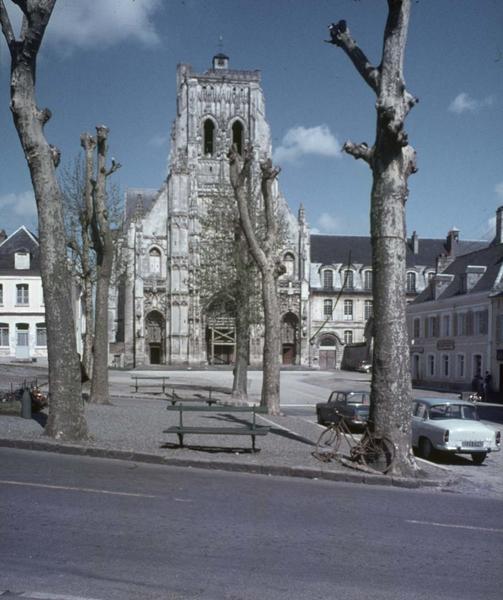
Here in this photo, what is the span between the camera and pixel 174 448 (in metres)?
12.7

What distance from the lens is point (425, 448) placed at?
50.1 feet

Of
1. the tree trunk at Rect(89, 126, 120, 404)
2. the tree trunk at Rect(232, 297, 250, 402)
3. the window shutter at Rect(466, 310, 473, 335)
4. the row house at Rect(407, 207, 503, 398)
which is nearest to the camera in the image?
the tree trunk at Rect(89, 126, 120, 404)

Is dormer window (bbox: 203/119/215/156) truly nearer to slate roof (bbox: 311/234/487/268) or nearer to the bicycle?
slate roof (bbox: 311/234/487/268)

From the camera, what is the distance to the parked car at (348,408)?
19.1 meters

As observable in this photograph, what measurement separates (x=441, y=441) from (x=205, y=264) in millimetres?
18287

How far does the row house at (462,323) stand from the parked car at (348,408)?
792 inches

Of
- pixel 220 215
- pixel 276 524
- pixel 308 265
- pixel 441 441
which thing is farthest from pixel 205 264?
pixel 308 265

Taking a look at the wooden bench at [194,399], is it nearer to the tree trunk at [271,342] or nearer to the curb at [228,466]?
the tree trunk at [271,342]

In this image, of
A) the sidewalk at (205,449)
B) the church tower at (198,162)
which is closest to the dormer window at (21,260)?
the church tower at (198,162)

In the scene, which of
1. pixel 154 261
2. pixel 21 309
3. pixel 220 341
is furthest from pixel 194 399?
pixel 154 261

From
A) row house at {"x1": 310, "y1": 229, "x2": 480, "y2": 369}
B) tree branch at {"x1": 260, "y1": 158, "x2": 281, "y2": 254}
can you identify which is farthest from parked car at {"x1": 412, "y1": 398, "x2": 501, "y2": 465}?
row house at {"x1": 310, "y1": 229, "x2": 480, "y2": 369}

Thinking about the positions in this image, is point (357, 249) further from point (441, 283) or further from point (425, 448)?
point (425, 448)

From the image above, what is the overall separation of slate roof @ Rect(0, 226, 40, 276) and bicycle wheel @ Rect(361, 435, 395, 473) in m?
43.3

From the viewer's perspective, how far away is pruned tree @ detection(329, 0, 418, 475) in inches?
452
